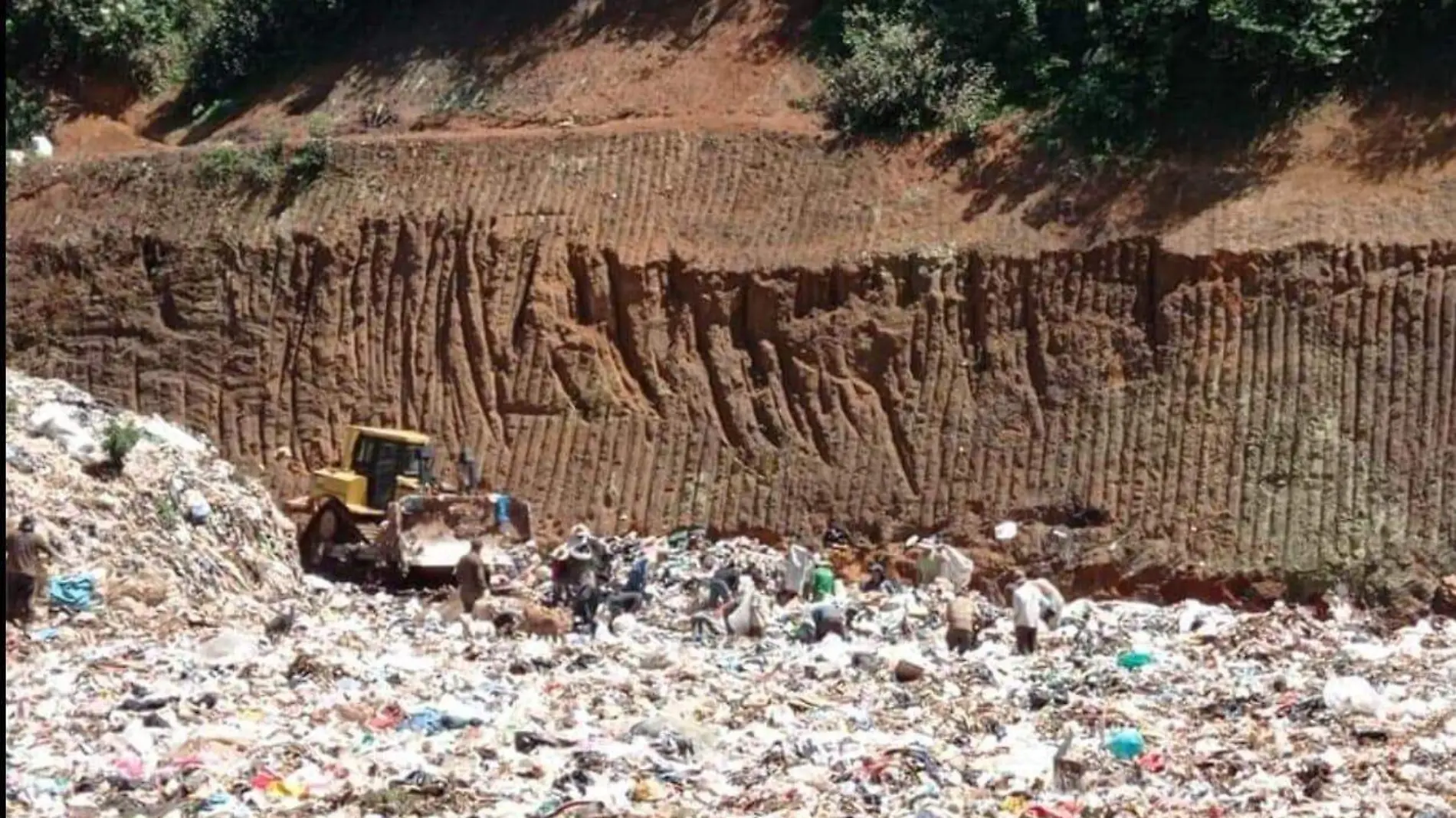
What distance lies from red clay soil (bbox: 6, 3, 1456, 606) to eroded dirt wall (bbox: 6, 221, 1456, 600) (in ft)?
0.10

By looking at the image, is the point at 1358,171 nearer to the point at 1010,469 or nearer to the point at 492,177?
the point at 1010,469

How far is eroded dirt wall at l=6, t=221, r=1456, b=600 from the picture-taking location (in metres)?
19.5

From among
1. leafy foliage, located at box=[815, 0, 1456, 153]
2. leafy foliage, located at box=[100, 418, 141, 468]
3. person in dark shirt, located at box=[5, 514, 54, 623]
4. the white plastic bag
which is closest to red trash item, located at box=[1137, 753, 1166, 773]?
the white plastic bag

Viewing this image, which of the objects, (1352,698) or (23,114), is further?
(23,114)

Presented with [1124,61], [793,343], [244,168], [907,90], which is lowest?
[793,343]

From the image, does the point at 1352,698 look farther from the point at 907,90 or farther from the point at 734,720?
the point at 907,90

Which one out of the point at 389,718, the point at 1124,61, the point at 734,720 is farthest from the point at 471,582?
the point at 1124,61

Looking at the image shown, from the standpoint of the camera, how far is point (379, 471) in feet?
69.4

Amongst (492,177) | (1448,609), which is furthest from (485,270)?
(1448,609)

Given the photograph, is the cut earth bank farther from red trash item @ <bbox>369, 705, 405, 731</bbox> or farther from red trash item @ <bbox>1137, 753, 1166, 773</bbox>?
red trash item @ <bbox>369, 705, 405, 731</bbox>

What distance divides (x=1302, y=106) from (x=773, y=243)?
511cm

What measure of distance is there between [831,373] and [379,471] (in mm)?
4228

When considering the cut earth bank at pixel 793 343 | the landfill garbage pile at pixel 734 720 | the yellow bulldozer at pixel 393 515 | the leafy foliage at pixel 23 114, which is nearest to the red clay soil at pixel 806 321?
the cut earth bank at pixel 793 343

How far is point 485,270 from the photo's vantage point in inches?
926
